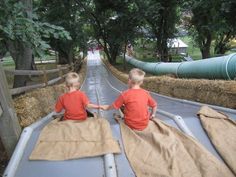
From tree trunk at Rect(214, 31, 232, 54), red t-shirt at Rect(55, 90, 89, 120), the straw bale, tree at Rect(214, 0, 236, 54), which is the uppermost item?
tree at Rect(214, 0, 236, 54)

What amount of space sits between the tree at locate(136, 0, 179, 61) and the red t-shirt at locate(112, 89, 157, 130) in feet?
53.7

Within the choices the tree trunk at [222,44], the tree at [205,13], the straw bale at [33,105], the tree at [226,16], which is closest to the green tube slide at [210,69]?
the tree at [226,16]

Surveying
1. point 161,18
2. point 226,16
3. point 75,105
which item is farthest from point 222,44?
point 75,105

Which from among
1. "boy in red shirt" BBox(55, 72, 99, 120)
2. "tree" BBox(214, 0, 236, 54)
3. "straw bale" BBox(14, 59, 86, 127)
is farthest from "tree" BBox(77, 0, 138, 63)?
"boy in red shirt" BBox(55, 72, 99, 120)

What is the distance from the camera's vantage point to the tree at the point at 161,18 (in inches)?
795

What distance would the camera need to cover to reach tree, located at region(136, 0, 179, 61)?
20188 millimetres

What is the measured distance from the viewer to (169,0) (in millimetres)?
21500

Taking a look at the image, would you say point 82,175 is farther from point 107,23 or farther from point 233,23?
point 107,23

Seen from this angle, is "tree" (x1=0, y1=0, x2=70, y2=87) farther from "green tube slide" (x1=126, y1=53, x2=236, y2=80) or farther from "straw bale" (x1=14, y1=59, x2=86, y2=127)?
"green tube slide" (x1=126, y1=53, x2=236, y2=80)

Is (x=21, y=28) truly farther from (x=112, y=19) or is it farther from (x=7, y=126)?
(x=112, y=19)

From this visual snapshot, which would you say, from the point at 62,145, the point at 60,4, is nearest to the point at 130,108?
the point at 62,145

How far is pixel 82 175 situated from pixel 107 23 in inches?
1012

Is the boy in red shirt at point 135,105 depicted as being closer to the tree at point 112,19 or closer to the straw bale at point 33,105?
the straw bale at point 33,105

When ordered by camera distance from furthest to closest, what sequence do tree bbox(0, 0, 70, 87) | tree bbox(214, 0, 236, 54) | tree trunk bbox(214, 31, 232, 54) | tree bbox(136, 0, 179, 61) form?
tree trunk bbox(214, 31, 232, 54)
tree bbox(136, 0, 179, 61)
tree bbox(214, 0, 236, 54)
tree bbox(0, 0, 70, 87)
